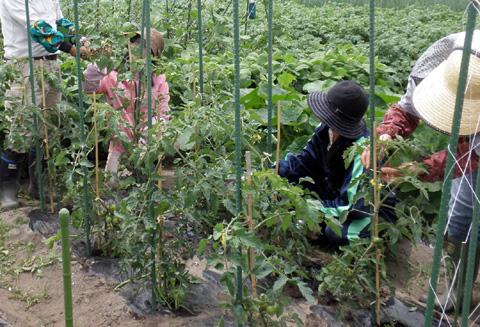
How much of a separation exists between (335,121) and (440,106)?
2.39 ft

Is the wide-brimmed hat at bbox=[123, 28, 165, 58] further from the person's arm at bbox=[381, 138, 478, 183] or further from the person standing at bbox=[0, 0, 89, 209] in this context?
the person's arm at bbox=[381, 138, 478, 183]

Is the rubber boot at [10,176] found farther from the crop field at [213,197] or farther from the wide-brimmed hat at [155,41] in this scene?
the wide-brimmed hat at [155,41]

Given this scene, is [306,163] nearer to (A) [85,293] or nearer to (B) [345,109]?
(B) [345,109]

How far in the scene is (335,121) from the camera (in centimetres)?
281

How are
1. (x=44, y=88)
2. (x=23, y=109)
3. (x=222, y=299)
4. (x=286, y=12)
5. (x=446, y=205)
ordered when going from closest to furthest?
(x=446, y=205) < (x=222, y=299) < (x=23, y=109) < (x=44, y=88) < (x=286, y=12)

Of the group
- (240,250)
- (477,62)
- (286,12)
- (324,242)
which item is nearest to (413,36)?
(286,12)

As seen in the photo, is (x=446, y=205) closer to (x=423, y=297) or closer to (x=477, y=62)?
(x=477, y=62)

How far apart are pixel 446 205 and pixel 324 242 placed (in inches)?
64.2

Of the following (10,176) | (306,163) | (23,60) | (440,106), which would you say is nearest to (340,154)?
(306,163)

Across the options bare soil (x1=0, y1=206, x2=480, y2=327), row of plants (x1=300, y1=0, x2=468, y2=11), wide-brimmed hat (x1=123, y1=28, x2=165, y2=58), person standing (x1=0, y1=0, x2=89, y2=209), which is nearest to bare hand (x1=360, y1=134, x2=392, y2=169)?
bare soil (x1=0, y1=206, x2=480, y2=327)

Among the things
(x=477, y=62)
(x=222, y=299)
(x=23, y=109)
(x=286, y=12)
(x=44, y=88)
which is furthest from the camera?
(x=286, y=12)

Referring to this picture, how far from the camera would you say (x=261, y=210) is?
213 centimetres

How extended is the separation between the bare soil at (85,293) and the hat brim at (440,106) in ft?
2.35

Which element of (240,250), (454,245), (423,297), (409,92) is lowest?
(423,297)
